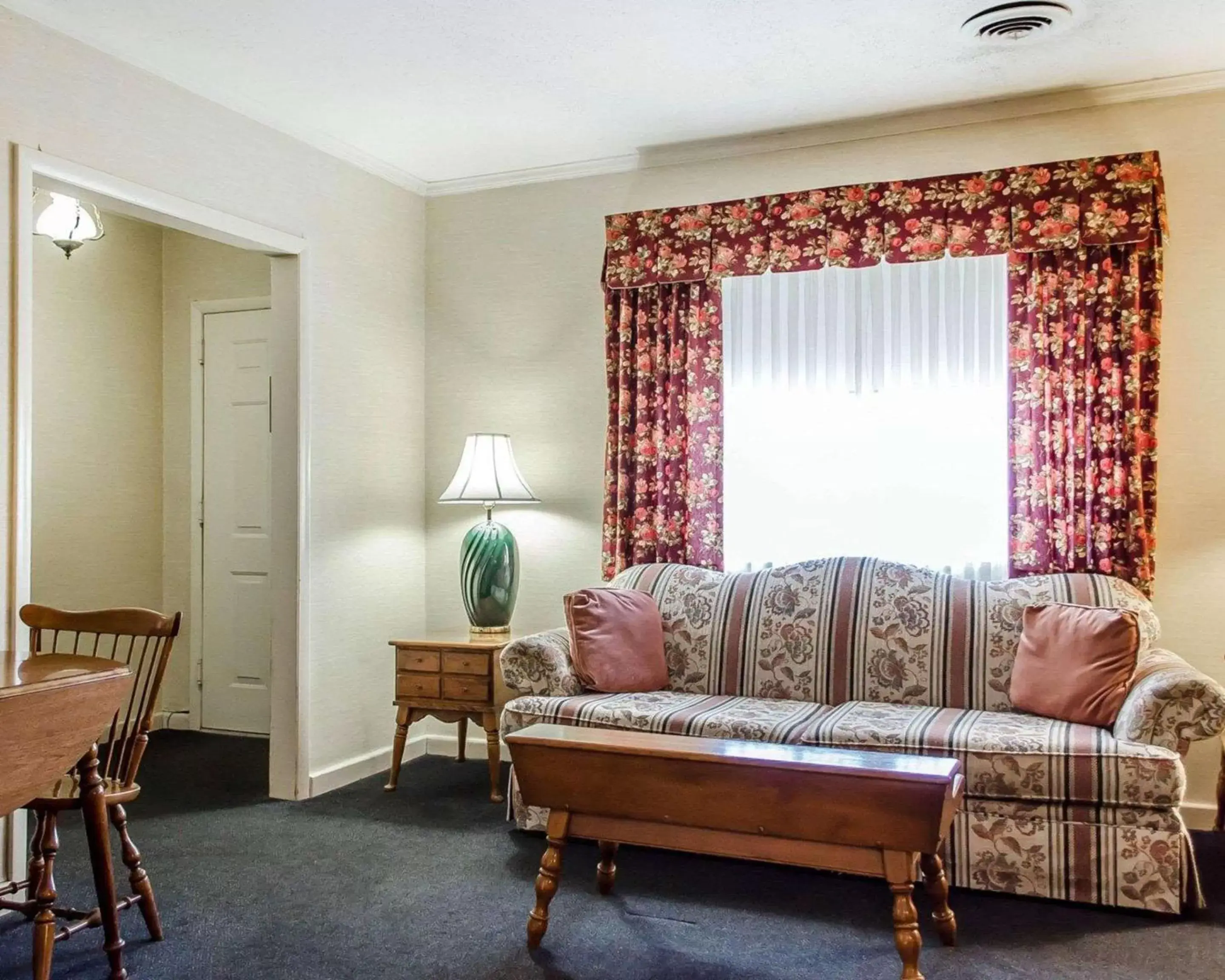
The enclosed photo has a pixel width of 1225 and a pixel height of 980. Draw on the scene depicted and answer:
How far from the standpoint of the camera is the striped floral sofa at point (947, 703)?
2910mm

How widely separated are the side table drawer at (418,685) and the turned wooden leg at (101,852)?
1.73 m

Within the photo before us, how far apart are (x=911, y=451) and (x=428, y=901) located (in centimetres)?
229

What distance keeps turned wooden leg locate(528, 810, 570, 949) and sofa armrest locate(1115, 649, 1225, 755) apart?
5.03 feet

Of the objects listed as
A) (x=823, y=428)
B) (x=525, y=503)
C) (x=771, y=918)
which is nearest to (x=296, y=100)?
(x=525, y=503)

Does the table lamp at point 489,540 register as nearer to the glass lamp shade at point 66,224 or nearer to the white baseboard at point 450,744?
the white baseboard at point 450,744

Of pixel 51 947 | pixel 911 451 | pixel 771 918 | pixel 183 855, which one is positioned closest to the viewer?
pixel 51 947

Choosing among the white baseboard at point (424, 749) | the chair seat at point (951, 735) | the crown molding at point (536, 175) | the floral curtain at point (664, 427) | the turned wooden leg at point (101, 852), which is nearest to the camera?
the turned wooden leg at point (101, 852)

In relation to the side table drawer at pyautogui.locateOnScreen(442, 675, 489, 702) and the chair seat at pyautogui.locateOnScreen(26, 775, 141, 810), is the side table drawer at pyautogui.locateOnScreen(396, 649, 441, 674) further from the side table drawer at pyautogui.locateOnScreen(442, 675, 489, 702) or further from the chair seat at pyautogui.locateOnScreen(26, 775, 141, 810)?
the chair seat at pyautogui.locateOnScreen(26, 775, 141, 810)

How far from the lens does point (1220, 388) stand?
12.1ft

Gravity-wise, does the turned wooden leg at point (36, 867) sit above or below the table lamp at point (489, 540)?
below

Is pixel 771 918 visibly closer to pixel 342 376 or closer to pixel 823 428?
pixel 823 428

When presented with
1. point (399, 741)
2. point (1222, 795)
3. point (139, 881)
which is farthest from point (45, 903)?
point (1222, 795)

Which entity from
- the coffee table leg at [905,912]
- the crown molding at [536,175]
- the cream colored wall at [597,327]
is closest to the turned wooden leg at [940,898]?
the coffee table leg at [905,912]

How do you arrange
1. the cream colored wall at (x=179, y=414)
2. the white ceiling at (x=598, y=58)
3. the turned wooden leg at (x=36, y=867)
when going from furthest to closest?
the cream colored wall at (x=179, y=414), the white ceiling at (x=598, y=58), the turned wooden leg at (x=36, y=867)
